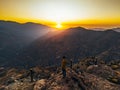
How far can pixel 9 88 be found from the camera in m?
35.8

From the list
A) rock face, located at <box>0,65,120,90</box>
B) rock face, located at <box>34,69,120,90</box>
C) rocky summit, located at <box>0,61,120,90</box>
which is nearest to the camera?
rock face, located at <box>34,69,120,90</box>

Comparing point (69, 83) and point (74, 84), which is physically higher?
point (69, 83)

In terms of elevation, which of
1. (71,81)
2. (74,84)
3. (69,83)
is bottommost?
(74,84)

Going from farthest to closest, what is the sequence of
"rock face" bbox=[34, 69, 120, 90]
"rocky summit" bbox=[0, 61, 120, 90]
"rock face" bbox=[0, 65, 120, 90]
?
"rocky summit" bbox=[0, 61, 120, 90]
"rock face" bbox=[0, 65, 120, 90]
"rock face" bbox=[34, 69, 120, 90]

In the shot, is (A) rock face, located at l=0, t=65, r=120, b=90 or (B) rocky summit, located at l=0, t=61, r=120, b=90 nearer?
(A) rock face, located at l=0, t=65, r=120, b=90

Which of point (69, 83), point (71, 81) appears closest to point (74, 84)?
point (71, 81)

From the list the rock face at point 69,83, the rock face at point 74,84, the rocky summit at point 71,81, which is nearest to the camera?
the rock face at point 74,84

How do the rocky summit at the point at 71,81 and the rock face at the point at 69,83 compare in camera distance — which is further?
the rocky summit at the point at 71,81

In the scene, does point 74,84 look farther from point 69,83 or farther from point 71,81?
point 69,83

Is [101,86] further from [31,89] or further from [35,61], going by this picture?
[35,61]

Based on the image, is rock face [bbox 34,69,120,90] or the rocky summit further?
the rocky summit

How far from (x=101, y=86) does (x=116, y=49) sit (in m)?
145

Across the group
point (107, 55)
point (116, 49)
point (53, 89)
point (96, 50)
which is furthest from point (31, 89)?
point (96, 50)

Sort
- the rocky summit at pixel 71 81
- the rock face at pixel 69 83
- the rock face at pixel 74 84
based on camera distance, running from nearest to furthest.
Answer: the rock face at pixel 74 84 < the rock face at pixel 69 83 < the rocky summit at pixel 71 81
